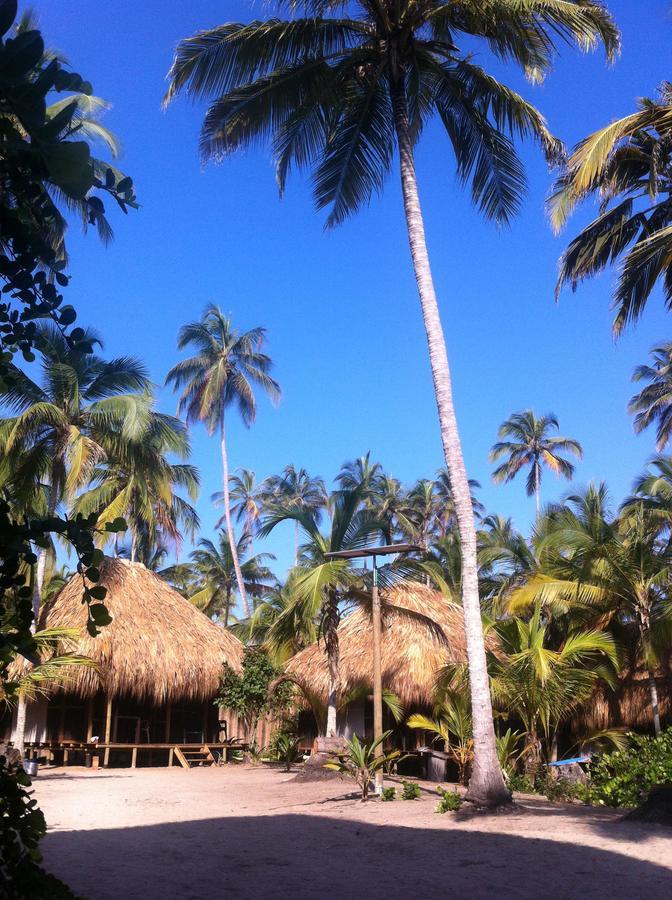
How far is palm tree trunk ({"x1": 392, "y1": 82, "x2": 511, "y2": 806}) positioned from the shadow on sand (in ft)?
3.80

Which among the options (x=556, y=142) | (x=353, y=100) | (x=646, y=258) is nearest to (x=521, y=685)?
(x=646, y=258)

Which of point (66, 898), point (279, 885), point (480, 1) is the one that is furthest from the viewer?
A: point (480, 1)

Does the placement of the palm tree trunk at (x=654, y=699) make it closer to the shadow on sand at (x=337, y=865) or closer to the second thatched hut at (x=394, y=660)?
the second thatched hut at (x=394, y=660)

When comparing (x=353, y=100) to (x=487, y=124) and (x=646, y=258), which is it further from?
(x=646, y=258)

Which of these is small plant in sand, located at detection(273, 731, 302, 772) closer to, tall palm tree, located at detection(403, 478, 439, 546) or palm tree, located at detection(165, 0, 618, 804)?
palm tree, located at detection(165, 0, 618, 804)

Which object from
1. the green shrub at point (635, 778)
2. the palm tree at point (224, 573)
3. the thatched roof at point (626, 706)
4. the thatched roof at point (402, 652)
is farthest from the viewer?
the palm tree at point (224, 573)

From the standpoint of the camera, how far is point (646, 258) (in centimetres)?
1341

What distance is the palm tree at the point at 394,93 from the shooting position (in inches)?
454

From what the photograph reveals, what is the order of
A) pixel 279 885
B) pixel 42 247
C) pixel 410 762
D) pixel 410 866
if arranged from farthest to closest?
pixel 410 762 → pixel 410 866 → pixel 279 885 → pixel 42 247

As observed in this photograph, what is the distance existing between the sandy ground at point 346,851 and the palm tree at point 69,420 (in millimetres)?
7984

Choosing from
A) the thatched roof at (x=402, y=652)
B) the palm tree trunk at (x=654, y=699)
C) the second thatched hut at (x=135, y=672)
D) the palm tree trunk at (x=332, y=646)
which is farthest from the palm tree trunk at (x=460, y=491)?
the second thatched hut at (x=135, y=672)

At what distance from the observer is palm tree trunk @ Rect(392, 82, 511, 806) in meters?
9.99

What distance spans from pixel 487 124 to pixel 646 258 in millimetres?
3355

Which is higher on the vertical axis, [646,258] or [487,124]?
[487,124]
